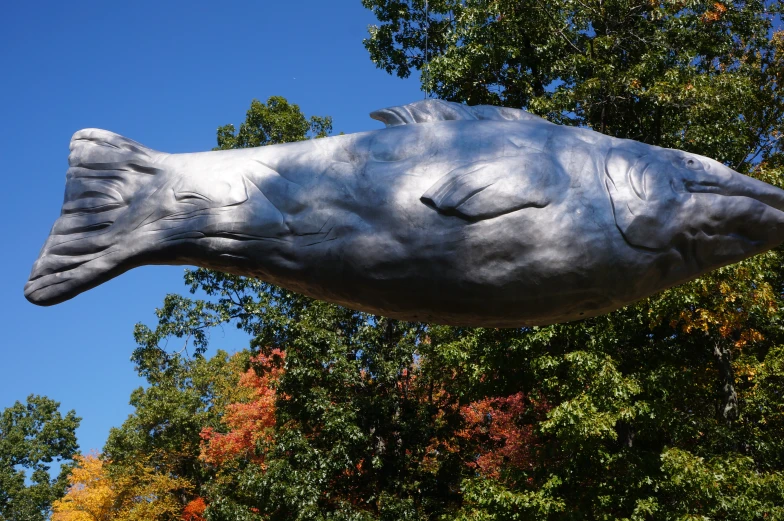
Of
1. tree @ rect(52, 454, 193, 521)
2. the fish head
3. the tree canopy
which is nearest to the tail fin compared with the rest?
the fish head

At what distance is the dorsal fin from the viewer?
3.39 meters

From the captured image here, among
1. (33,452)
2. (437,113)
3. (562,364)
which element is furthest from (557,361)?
(33,452)

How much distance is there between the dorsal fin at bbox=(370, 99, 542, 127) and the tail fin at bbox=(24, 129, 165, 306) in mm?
955

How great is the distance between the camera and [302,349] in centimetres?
1552

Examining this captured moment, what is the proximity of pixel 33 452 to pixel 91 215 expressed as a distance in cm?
3519

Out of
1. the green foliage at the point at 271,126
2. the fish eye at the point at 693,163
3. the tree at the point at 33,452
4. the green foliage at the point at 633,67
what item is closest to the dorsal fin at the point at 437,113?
the fish eye at the point at 693,163

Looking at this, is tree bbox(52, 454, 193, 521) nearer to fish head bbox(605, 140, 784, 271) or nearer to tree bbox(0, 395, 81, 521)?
tree bbox(0, 395, 81, 521)

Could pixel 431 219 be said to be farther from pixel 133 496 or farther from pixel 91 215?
pixel 133 496

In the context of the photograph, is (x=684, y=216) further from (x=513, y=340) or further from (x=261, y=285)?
(x=261, y=285)

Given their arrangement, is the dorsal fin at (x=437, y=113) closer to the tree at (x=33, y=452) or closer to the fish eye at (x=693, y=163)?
the fish eye at (x=693, y=163)

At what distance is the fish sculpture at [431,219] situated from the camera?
2.87m

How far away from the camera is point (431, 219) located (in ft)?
9.47

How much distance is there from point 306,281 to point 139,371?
750 inches

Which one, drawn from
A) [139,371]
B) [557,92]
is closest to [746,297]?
[557,92]
